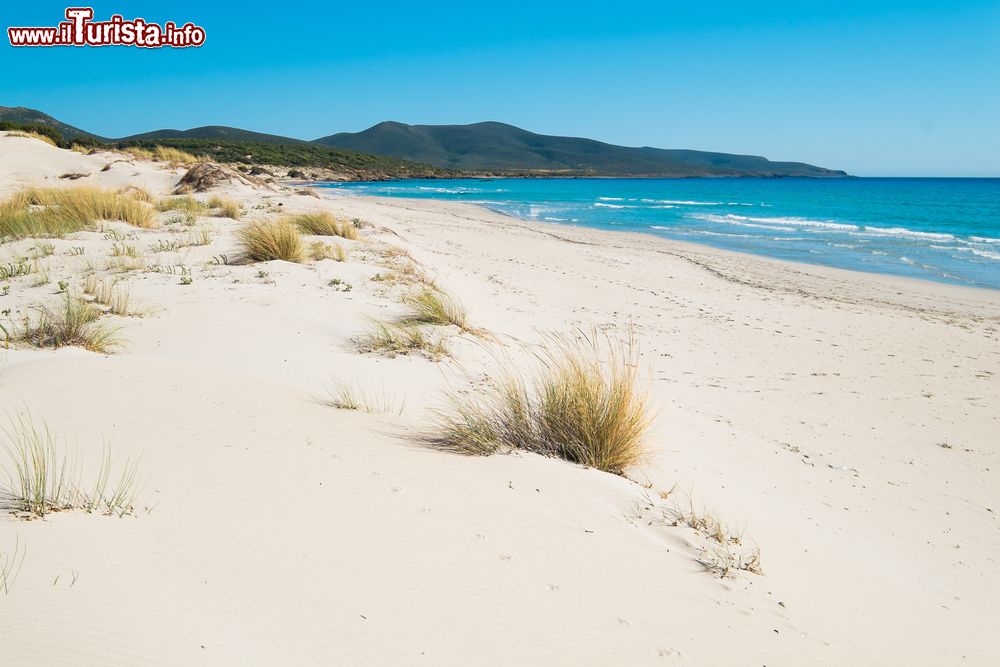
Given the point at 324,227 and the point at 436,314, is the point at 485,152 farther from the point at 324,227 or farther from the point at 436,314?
the point at 436,314

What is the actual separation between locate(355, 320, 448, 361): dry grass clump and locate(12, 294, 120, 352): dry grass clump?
2023 millimetres

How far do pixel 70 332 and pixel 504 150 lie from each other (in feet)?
538

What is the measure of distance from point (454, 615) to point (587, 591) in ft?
1.85

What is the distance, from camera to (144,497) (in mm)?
2602

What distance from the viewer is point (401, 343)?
557cm

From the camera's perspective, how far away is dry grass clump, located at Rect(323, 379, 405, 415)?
13.4 ft

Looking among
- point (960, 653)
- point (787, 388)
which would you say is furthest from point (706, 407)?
point (960, 653)

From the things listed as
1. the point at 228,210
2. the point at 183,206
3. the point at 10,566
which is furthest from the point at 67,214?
the point at 10,566

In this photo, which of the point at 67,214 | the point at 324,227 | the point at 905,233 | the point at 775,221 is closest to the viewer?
the point at 67,214

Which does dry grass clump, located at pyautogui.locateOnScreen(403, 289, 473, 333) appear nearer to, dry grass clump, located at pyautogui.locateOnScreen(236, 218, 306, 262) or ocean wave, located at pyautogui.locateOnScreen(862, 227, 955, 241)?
dry grass clump, located at pyautogui.locateOnScreen(236, 218, 306, 262)

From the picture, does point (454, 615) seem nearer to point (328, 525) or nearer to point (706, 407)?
point (328, 525)

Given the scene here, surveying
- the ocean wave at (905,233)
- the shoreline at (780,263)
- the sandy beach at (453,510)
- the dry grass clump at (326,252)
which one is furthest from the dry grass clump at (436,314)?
the ocean wave at (905,233)

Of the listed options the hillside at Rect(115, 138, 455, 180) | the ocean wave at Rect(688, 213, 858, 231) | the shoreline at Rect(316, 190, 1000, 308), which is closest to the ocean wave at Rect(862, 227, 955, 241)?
the ocean wave at Rect(688, 213, 858, 231)

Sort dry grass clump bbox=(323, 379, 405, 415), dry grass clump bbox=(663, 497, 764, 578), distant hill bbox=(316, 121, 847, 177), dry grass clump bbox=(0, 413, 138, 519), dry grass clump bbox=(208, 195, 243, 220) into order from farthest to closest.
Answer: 1. distant hill bbox=(316, 121, 847, 177)
2. dry grass clump bbox=(208, 195, 243, 220)
3. dry grass clump bbox=(323, 379, 405, 415)
4. dry grass clump bbox=(663, 497, 764, 578)
5. dry grass clump bbox=(0, 413, 138, 519)
